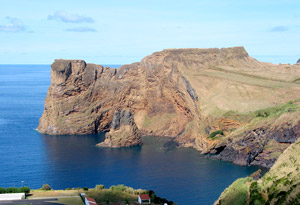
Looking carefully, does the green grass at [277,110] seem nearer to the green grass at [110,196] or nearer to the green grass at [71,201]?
the green grass at [110,196]

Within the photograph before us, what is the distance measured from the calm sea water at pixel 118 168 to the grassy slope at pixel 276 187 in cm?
3079

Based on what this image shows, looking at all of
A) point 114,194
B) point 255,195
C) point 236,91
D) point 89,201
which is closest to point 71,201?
point 89,201

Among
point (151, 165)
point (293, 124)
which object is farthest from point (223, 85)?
point (151, 165)

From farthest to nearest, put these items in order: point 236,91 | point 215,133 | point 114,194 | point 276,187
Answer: point 236,91
point 215,133
point 114,194
point 276,187

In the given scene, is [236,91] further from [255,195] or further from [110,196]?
[255,195]

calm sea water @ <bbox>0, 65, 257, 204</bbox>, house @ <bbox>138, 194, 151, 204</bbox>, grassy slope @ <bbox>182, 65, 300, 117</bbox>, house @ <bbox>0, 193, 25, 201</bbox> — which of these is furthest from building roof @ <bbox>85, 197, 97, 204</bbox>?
grassy slope @ <bbox>182, 65, 300, 117</bbox>

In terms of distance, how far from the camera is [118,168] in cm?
14238

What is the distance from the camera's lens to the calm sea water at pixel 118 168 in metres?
123

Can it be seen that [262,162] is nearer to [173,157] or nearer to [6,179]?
[173,157]

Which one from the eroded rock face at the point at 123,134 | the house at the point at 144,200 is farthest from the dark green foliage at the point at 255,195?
the eroded rock face at the point at 123,134

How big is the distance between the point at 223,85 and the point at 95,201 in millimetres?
103344

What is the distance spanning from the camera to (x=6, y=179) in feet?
428

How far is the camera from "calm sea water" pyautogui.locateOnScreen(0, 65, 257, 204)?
404ft

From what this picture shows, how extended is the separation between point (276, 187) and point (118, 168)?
75676mm
